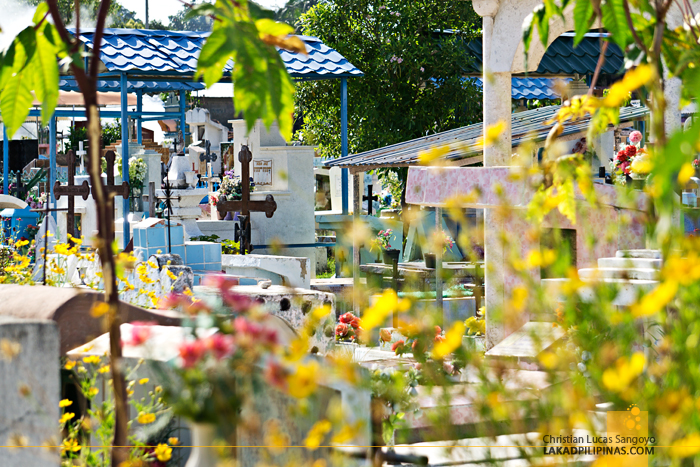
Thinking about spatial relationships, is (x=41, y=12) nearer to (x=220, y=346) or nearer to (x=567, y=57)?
(x=220, y=346)

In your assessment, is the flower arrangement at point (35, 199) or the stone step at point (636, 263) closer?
the stone step at point (636, 263)

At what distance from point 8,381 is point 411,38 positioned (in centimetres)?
1268

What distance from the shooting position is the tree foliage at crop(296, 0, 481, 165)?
46.1ft

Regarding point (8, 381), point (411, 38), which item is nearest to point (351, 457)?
point (8, 381)

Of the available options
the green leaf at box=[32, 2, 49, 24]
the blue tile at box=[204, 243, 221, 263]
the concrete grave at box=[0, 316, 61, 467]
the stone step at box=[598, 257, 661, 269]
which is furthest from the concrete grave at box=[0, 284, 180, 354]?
the blue tile at box=[204, 243, 221, 263]

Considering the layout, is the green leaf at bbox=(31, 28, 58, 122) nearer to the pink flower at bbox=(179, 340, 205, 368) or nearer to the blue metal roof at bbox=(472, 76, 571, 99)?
the pink flower at bbox=(179, 340, 205, 368)

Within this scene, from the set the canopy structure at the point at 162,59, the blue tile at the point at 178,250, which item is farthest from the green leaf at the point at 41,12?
the canopy structure at the point at 162,59

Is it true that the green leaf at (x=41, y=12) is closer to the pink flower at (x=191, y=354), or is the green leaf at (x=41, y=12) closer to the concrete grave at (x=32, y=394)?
the concrete grave at (x=32, y=394)

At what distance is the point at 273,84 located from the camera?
1.66 m

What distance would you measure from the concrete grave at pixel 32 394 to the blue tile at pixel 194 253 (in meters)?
4.52

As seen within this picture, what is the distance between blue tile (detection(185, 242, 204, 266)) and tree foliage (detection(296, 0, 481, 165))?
770cm

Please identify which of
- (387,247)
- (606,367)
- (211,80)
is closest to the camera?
(606,367)

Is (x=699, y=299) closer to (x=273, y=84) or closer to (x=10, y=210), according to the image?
(x=273, y=84)

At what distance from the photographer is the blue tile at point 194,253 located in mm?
6711
